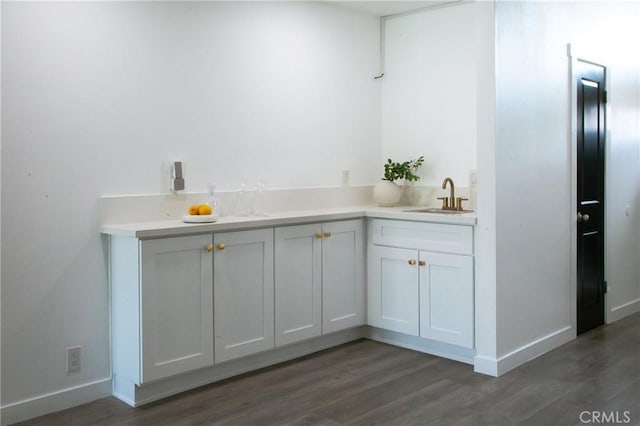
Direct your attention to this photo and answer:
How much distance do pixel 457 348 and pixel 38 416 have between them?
2382mm

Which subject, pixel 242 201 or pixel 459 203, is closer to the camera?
pixel 242 201

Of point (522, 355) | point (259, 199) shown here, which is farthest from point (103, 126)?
point (522, 355)

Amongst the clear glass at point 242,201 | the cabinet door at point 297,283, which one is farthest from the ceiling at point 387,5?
the cabinet door at point 297,283

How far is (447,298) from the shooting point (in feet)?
12.8

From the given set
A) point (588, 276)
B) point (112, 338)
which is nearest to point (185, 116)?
point (112, 338)

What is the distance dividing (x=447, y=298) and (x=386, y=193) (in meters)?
1.02

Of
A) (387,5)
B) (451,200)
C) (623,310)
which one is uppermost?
(387,5)

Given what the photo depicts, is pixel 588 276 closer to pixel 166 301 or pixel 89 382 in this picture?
pixel 166 301

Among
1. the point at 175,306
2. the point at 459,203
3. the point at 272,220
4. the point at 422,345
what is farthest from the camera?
the point at 459,203

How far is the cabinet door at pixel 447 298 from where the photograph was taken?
3.79 meters

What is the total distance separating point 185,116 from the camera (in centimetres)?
367

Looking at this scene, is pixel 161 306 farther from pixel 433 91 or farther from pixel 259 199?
pixel 433 91

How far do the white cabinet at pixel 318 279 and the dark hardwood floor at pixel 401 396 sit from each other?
23 centimetres

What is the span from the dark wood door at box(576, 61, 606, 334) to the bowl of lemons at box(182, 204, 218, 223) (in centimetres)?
265
